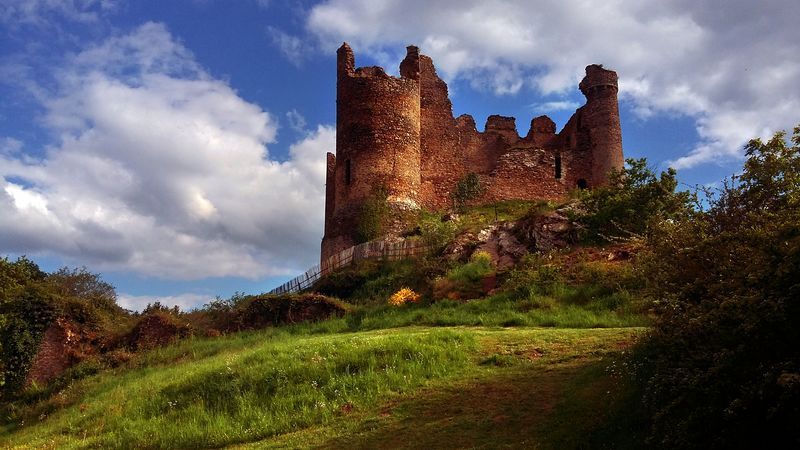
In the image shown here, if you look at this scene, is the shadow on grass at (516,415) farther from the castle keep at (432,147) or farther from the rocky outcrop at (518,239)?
the castle keep at (432,147)

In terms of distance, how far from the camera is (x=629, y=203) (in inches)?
816

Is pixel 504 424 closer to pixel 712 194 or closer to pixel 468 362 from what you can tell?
pixel 468 362

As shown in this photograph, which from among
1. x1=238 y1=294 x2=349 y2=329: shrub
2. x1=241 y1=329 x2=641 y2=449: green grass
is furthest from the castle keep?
x1=241 y1=329 x2=641 y2=449: green grass

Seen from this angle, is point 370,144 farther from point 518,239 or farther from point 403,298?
point 403,298

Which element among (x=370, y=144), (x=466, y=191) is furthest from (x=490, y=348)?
(x=466, y=191)

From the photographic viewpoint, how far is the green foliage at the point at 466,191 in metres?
32.8

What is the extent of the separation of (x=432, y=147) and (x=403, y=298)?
14610 mm

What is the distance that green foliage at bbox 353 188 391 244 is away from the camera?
29219 mm

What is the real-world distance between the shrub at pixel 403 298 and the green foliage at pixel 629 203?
544 centimetres

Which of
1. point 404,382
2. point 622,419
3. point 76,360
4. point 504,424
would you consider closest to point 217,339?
point 76,360

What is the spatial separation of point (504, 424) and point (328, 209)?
26.4 meters

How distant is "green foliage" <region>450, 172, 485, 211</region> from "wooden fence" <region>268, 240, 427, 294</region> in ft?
21.9

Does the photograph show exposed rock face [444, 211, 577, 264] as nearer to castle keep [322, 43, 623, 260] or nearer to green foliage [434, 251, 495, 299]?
green foliage [434, 251, 495, 299]

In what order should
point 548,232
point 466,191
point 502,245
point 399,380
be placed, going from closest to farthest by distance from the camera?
point 399,380
point 548,232
point 502,245
point 466,191
